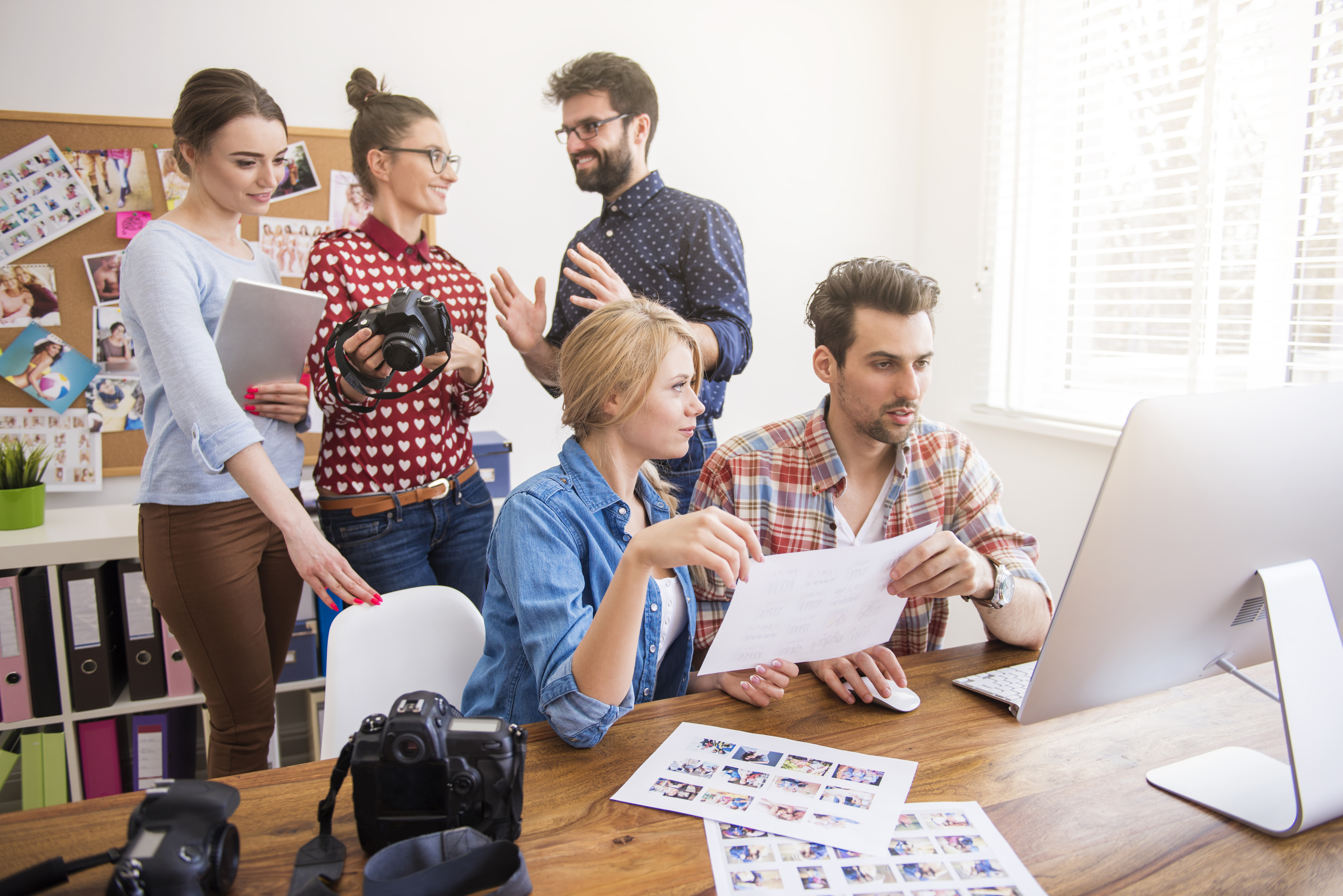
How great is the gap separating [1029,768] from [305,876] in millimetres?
766

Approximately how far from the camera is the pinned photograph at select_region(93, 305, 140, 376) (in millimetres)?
2268

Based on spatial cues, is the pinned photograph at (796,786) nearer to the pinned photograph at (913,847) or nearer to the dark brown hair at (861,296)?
the pinned photograph at (913,847)

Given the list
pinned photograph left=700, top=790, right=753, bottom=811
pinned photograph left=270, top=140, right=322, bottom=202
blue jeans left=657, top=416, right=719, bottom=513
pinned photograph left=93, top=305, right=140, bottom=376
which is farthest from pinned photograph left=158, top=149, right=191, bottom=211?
pinned photograph left=700, top=790, right=753, bottom=811

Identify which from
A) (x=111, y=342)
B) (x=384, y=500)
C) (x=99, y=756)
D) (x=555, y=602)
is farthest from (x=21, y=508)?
(x=555, y=602)

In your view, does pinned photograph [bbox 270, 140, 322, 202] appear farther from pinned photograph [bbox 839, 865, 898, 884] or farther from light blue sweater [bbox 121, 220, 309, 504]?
pinned photograph [bbox 839, 865, 898, 884]

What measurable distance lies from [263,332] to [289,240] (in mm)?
970

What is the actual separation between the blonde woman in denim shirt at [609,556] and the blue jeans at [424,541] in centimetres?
54

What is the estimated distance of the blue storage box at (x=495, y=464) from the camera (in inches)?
91.7

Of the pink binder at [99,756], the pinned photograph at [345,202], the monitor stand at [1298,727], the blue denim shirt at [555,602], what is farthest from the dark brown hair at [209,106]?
the monitor stand at [1298,727]

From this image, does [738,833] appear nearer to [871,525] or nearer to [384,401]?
[871,525]

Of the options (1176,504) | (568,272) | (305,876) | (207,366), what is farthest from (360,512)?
(1176,504)

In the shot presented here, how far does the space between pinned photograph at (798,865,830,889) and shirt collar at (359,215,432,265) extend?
1511 mm

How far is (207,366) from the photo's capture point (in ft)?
4.90

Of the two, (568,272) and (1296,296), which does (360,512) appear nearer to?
(568,272)
